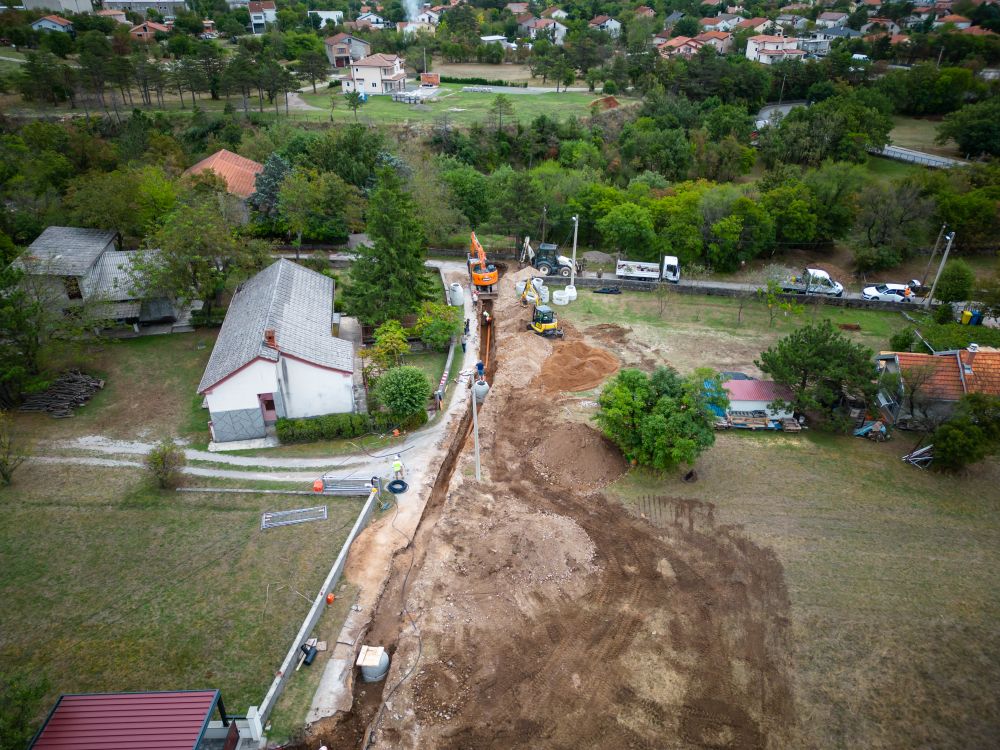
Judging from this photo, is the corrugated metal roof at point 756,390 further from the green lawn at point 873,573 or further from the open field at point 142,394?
the open field at point 142,394

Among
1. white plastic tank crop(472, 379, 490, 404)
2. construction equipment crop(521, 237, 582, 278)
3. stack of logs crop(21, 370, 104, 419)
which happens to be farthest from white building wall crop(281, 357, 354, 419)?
construction equipment crop(521, 237, 582, 278)

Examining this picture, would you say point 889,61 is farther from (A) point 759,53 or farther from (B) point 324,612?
(B) point 324,612

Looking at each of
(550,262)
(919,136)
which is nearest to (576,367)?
(550,262)

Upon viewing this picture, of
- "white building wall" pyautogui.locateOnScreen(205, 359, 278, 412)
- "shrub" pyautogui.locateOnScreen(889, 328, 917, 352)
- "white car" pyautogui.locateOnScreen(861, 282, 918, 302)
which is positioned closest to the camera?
"white building wall" pyautogui.locateOnScreen(205, 359, 278, 412)

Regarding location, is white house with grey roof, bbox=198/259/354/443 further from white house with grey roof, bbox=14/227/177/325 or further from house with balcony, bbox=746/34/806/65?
house with balcony, bbox=746/34/806/65

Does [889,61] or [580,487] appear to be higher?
[889,61]

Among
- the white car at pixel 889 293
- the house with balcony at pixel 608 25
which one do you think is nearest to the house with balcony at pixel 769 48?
the house with balcony at pixel 608 25

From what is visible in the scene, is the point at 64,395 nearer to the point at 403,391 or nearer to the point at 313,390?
A: the point at 313,390

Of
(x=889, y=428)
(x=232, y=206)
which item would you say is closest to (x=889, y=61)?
(x=889, y=428)
